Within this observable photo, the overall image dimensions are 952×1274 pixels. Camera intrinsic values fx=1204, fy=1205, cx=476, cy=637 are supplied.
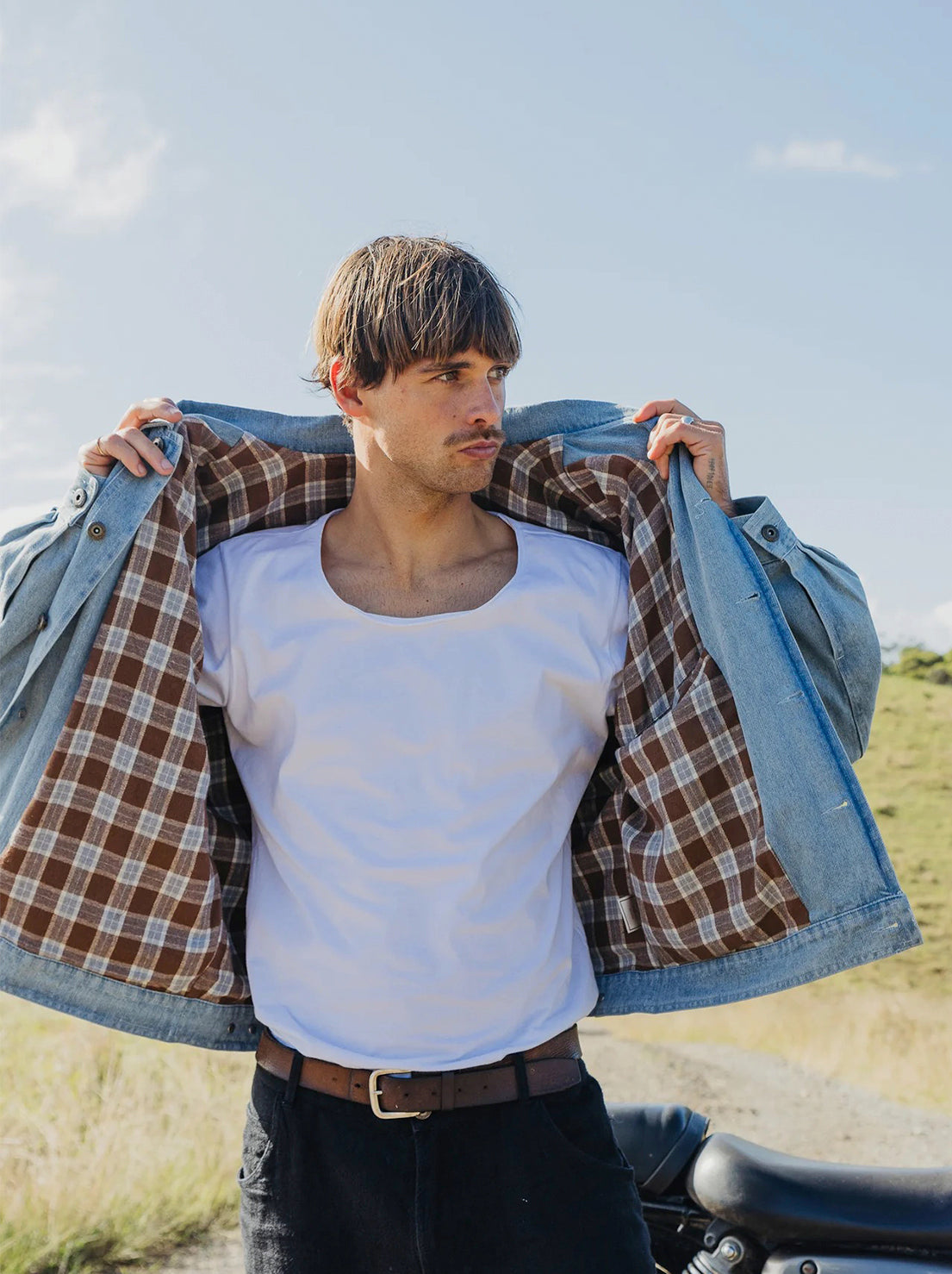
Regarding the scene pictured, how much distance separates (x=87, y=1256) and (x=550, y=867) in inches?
117

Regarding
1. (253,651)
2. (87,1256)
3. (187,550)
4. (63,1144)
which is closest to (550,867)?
→ (253,651)

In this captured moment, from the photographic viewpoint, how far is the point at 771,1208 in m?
2.57

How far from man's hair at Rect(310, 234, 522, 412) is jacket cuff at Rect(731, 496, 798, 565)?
2.09ft

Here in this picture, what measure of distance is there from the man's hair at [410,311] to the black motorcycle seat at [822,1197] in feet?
6.06

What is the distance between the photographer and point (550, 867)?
2443 millimetres

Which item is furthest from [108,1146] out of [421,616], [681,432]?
[681,432]

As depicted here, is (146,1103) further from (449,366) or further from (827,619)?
(827,619)

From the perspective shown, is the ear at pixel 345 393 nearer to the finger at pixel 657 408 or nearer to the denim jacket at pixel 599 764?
the denim jacket at pixel 599 764

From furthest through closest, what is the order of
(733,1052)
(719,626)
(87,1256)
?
(733,1052), (87,1256), (719,626)

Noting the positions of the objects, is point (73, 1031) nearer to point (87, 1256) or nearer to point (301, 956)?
point (87, 1256)

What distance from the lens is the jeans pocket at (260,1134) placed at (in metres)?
2.32

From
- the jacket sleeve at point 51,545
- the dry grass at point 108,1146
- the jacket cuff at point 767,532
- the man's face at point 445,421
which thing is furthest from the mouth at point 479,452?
the dry grass at point 108,1146

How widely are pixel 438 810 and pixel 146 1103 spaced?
3.79m

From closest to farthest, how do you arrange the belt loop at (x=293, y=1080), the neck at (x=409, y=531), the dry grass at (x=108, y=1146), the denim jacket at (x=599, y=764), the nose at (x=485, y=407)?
the belt loop at (x=293, y=1080)
the denim jacket at (x=599, y=764)
the nose at (x=485, y=407)
the neck at (x=409, y=531)
the dry grass at (x=108, y=1146)
